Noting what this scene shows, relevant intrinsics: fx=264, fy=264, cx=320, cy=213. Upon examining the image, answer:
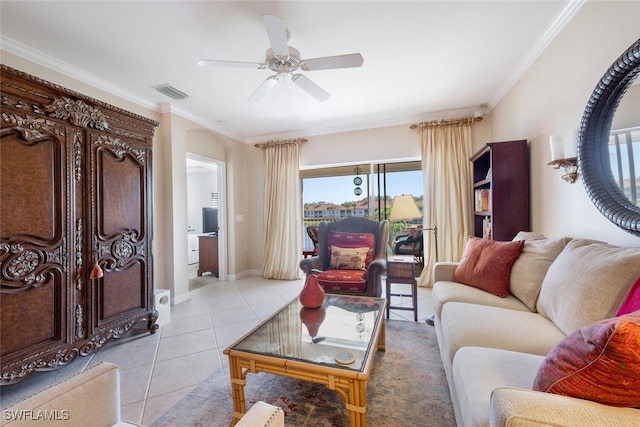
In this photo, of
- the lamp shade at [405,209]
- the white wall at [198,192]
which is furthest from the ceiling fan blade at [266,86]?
the white wall at [198,192]

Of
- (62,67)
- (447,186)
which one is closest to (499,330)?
(447,186)

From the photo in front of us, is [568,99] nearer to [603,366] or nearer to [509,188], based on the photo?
[509,188]

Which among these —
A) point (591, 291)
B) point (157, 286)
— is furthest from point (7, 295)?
point (591, 291)

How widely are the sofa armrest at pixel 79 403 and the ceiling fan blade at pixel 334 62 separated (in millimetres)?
2065

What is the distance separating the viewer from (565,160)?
1753 mm

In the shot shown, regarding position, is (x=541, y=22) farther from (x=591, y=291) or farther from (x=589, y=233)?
(x=591, y=291)

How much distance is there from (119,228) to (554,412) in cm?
282

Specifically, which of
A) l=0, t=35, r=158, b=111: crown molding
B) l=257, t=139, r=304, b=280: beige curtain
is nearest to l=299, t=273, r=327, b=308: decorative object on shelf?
l=257, t=139, r=304, b=280: beige curtain

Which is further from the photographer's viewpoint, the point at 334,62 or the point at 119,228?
the point at 119,228

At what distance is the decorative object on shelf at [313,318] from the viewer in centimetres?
161

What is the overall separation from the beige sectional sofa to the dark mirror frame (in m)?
0.18

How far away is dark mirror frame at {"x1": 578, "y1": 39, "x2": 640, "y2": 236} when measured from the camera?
4.24 feet

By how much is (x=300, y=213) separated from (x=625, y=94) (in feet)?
12.5

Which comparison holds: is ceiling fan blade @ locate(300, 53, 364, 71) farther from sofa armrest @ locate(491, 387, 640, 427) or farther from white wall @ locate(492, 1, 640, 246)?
sofa armrest @ locate(491, 387, 640, 427)
